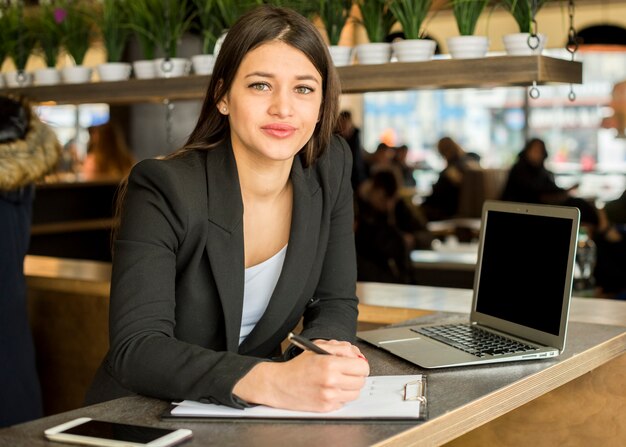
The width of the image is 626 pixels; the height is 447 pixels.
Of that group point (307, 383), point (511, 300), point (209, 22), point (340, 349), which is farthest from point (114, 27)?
point (307, 383)

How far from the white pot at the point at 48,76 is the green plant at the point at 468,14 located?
68.3 inches

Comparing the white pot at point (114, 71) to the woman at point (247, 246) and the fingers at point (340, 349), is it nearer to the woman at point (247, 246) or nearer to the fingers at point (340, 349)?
the woman at point (247, 246)

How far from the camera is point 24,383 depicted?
3223 millimetres

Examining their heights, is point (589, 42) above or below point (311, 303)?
above

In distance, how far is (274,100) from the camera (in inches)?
Answer: 73.0

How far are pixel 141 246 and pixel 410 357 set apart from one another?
22.2 inches

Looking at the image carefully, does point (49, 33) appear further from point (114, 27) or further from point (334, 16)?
point (334, 16)

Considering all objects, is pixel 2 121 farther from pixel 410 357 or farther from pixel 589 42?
pixel 589 42

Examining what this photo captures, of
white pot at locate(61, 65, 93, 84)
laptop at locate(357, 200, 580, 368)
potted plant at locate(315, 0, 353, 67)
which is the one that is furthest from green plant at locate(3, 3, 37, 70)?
laptop at locate(357, 200, 580, 368)

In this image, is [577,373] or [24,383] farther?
[24,383]

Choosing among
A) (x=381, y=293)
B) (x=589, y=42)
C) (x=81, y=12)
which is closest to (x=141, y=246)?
(x=381, y=293)

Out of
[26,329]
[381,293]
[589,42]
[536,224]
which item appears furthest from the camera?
[589,42]

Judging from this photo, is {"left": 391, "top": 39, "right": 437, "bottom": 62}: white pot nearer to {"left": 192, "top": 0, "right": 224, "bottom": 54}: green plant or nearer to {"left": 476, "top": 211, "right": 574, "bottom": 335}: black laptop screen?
{"left": 192, "top": 0, "right": 224, "bottom": 54}: green plant

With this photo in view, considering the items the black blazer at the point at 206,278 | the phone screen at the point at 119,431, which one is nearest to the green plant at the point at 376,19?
the black blazer at the point at 206,278
